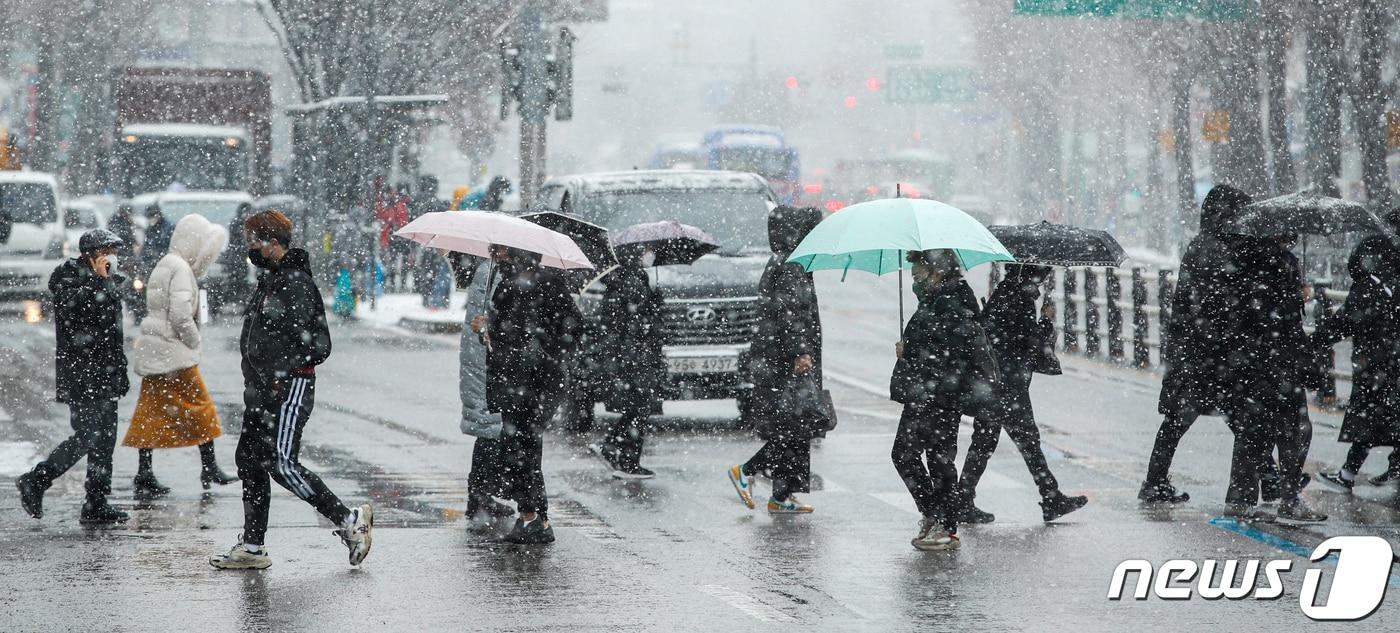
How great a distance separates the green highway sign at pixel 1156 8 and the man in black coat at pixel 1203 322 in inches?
442

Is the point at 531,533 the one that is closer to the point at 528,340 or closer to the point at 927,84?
the point at 528,340

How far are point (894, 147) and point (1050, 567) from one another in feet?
332

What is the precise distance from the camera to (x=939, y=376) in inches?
375

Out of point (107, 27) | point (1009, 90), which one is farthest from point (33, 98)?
point (1009, 90)

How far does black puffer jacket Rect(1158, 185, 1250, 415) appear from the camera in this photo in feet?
34.1

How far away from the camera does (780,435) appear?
424 inches

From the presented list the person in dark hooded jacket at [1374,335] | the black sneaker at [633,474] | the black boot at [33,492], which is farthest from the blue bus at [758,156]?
the black boot at [33,492]

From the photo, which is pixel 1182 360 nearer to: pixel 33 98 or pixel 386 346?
pixel 386 346

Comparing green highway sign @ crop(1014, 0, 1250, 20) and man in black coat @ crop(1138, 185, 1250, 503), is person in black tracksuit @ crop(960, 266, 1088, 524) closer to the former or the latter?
man in black coat @ crop(1138, 185, 1250, 503)

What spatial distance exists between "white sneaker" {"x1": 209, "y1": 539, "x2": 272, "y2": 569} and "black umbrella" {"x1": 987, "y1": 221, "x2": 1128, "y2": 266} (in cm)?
411

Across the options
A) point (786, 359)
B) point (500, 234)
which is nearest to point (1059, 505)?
point (786, 359)

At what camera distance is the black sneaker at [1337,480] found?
11679 millimetres

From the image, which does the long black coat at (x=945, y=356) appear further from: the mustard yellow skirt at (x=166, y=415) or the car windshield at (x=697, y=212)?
the car windshield at (x=697, y=212)

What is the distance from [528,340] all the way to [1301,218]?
4101 millimetres
